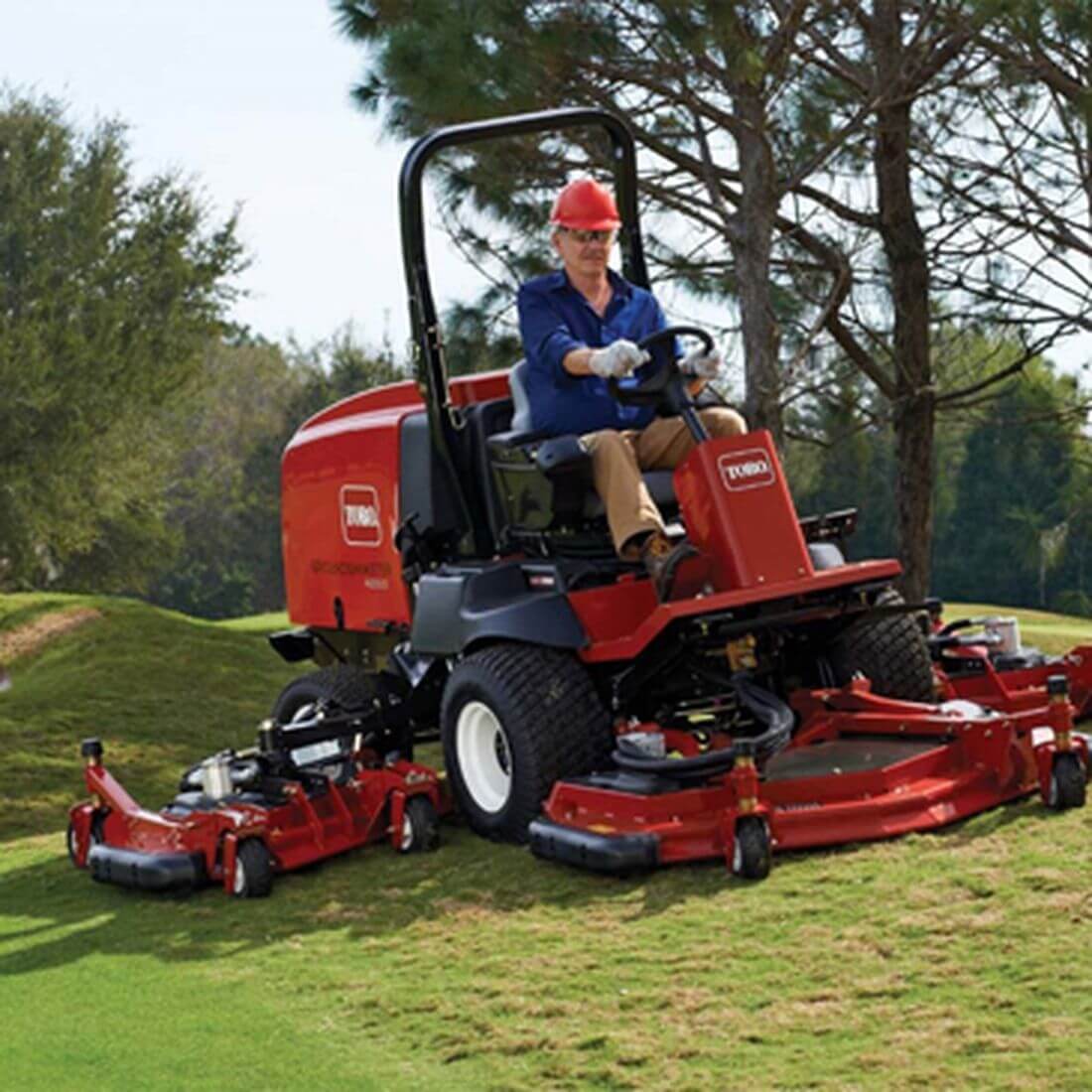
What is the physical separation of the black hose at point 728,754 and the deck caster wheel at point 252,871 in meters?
1.09

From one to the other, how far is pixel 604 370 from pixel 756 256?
5.45 m

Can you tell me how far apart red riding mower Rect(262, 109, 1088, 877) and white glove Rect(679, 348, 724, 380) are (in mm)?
73

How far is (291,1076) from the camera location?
3982 mm

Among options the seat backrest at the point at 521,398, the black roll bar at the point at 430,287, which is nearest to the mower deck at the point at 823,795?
the seat backrest at the point at 521,398

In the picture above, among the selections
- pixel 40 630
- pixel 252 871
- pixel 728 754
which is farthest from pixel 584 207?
pixel 40 630

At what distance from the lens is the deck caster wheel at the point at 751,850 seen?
499cm

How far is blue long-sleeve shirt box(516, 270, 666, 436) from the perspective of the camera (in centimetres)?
608

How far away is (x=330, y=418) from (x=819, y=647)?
227 centimetres

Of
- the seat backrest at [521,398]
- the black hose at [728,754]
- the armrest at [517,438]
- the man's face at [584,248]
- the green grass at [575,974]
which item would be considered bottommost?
Answer: the green grass at [575,974]

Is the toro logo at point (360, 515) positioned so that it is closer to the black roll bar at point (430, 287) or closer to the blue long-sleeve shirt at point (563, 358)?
the black roll bar at point (430, 287)

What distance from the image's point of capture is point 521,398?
20.4 feet

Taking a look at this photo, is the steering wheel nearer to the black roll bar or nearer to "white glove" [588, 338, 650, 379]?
"white glove" [588, 338, 650, 379]

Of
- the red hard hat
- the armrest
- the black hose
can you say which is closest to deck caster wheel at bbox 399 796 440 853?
the black hose

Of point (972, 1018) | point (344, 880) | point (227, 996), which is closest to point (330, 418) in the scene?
point (344, 880)
